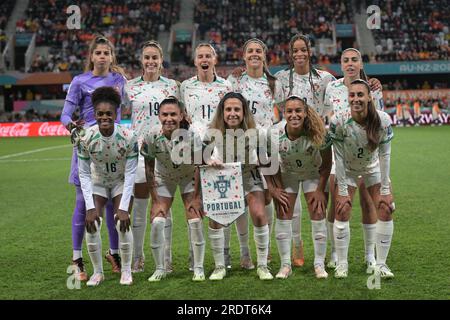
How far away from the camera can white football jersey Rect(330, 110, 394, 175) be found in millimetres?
5215

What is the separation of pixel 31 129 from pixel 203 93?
23814 mm

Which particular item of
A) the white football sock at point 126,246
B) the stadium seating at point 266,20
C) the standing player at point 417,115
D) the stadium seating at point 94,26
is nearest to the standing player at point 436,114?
the standing player at point 417,115

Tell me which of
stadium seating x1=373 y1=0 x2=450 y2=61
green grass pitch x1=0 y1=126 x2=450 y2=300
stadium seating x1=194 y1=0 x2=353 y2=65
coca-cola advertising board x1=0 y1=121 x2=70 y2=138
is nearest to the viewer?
green grass pitch x1=0 y1=126 x2=450 y2=300

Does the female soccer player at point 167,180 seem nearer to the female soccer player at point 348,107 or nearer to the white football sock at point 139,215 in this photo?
the white football sock at point 139,215

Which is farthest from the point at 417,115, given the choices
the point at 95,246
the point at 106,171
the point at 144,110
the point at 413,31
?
the point at 95,246

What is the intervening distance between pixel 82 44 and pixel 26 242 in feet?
99.4

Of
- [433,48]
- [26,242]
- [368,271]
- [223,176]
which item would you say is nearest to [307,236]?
[368,271]

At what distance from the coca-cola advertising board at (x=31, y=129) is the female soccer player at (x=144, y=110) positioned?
74.6 feet

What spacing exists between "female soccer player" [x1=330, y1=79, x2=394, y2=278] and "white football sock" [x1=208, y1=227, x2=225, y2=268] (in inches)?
40.7

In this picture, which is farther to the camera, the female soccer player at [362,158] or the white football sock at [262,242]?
the white football sock at [262,242]

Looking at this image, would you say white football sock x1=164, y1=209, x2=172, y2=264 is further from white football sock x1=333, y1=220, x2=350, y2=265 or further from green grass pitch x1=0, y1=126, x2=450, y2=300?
white football sock x1=333, y1=220, x2=350, y2=265

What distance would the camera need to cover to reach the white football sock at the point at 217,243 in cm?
524

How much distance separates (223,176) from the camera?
516 cm

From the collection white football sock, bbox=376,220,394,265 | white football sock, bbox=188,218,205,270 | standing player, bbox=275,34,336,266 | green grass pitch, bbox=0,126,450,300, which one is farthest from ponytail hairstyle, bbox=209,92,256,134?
white football sock, bbox=376,220,394,265
